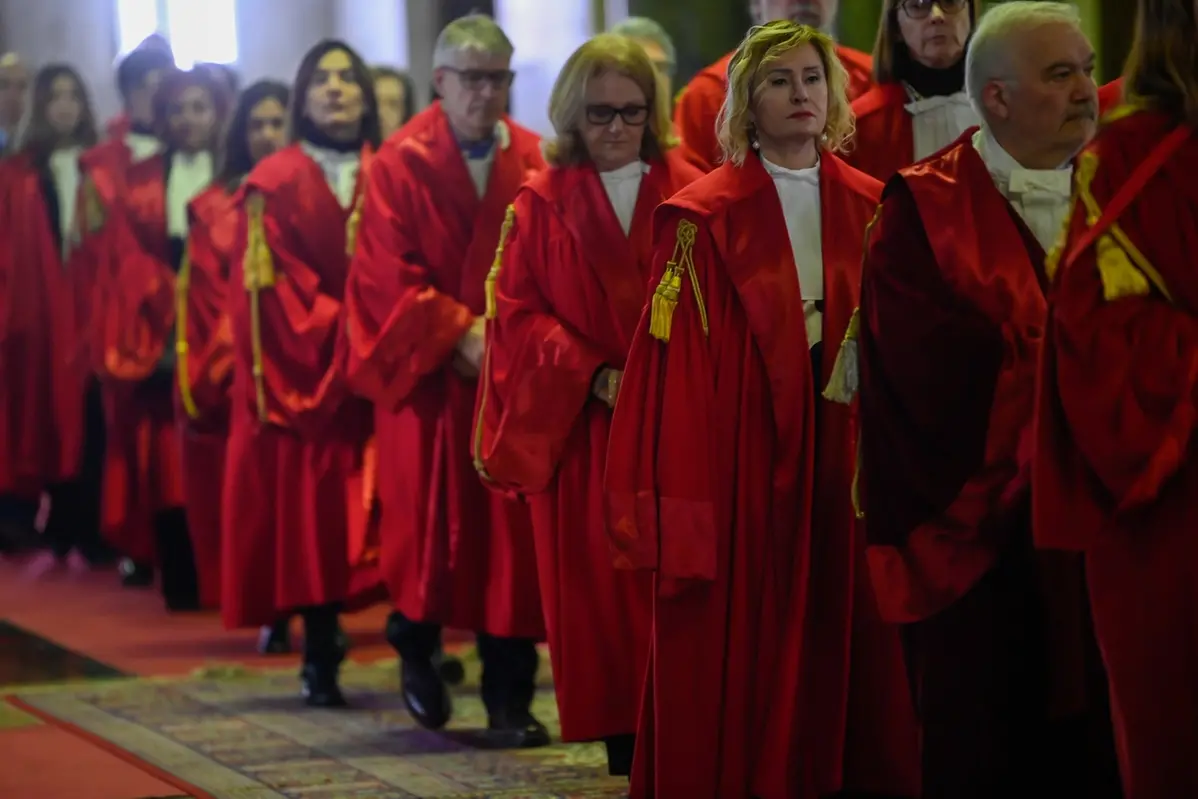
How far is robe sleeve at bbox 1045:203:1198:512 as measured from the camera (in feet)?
12.2

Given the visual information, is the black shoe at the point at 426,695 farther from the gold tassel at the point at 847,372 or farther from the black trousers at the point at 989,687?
the black trousers at the point at 989,687

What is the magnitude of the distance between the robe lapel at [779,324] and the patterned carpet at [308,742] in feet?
3.96

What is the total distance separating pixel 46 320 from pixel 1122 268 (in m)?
8.14

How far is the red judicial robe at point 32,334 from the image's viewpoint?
1095 cm

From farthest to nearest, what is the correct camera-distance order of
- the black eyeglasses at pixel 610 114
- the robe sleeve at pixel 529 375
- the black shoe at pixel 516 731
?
the black shoe at pixel 516 731 → the black eyeglasses at pixel 610 114 → the robe sleeve at pixel 529 375

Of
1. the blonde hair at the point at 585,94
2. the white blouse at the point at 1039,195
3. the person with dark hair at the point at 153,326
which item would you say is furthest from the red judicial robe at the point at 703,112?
the person with dark hair at the point at 153,326

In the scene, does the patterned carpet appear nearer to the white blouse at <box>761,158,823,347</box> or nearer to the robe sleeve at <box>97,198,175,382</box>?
the white blouse at <box>761,158,823,347</box>

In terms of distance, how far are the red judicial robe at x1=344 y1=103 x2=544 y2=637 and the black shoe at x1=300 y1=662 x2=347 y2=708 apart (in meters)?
0.55

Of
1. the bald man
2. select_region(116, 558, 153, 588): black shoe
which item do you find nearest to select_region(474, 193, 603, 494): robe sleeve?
select_region(116, 558, 153, 588): black shoe

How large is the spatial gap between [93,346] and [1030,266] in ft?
20.4

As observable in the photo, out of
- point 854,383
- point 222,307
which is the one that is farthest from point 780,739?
point 222,307

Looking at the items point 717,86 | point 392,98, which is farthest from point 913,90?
point 392,98

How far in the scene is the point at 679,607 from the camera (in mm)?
4801

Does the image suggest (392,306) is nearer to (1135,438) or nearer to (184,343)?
(184,343)
